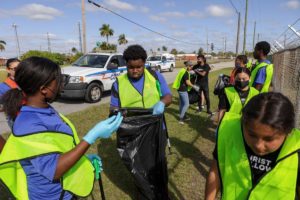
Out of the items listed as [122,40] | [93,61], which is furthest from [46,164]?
[122,40]

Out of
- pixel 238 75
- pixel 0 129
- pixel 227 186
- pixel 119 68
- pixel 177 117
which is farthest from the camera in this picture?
pixel 119 68

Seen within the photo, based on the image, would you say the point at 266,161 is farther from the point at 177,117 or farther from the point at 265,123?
the point at 177,117

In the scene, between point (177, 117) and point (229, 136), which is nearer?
point (229, 136)

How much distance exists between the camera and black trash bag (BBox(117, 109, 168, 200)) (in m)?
3.01

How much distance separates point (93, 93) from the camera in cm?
1041

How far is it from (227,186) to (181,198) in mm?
2275

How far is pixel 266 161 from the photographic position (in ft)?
4.89

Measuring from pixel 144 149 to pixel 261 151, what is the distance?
1.74m

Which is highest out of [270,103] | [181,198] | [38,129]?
[270,103]

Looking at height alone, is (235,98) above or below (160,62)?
above

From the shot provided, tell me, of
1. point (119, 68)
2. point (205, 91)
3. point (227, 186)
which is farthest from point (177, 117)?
point (227, 186)

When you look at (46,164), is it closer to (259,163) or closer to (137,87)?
(259,163)

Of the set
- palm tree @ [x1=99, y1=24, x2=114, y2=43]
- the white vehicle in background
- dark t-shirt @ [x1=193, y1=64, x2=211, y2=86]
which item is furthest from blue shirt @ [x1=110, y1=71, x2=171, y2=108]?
palm tree @ [x1=99, y1=24, x2=114, y2=43]

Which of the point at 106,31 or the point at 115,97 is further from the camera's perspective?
the point at 106,31
